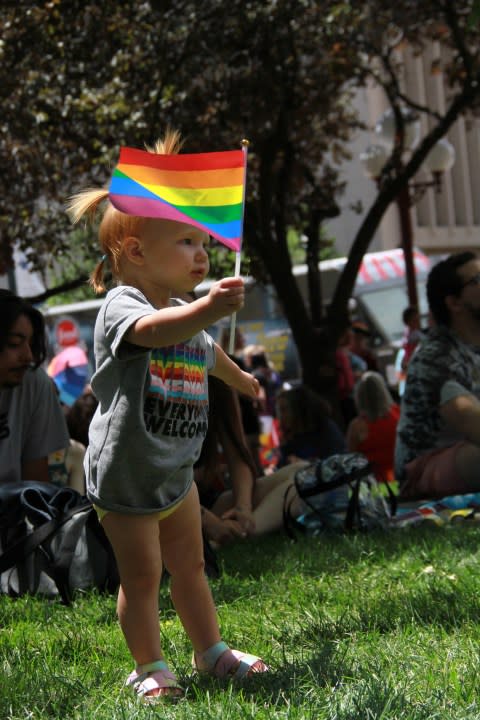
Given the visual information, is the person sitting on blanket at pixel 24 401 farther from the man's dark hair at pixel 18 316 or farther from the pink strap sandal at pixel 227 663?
the pink strap sandal at pixel 227 663

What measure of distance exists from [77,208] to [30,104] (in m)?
7.20

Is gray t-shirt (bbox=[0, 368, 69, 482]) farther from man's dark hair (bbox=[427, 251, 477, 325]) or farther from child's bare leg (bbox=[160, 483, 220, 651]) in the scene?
child's bare leg (bbox=[160, 483, 220, 651])

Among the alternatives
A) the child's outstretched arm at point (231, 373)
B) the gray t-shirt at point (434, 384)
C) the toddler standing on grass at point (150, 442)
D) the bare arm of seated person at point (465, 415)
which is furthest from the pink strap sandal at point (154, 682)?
the gray t-shirt at point (434, 384)

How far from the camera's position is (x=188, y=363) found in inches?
135

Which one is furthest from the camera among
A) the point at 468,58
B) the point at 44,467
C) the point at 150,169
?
the point at 468,58

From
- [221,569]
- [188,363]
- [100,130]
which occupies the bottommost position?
[221,569]

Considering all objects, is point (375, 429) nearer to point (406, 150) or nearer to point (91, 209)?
point (406, 150)

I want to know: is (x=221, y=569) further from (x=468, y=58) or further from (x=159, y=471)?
(x=468, y=58)

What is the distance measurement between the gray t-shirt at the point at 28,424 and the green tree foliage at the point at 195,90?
4034 millimetres

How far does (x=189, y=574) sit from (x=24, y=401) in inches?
107

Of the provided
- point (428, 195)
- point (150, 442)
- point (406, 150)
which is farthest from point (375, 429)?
point (428, 195)

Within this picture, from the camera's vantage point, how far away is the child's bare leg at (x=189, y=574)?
3.51 metres

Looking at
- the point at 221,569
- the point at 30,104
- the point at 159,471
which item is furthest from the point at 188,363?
the point at 30,104

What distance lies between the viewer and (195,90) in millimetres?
11750
